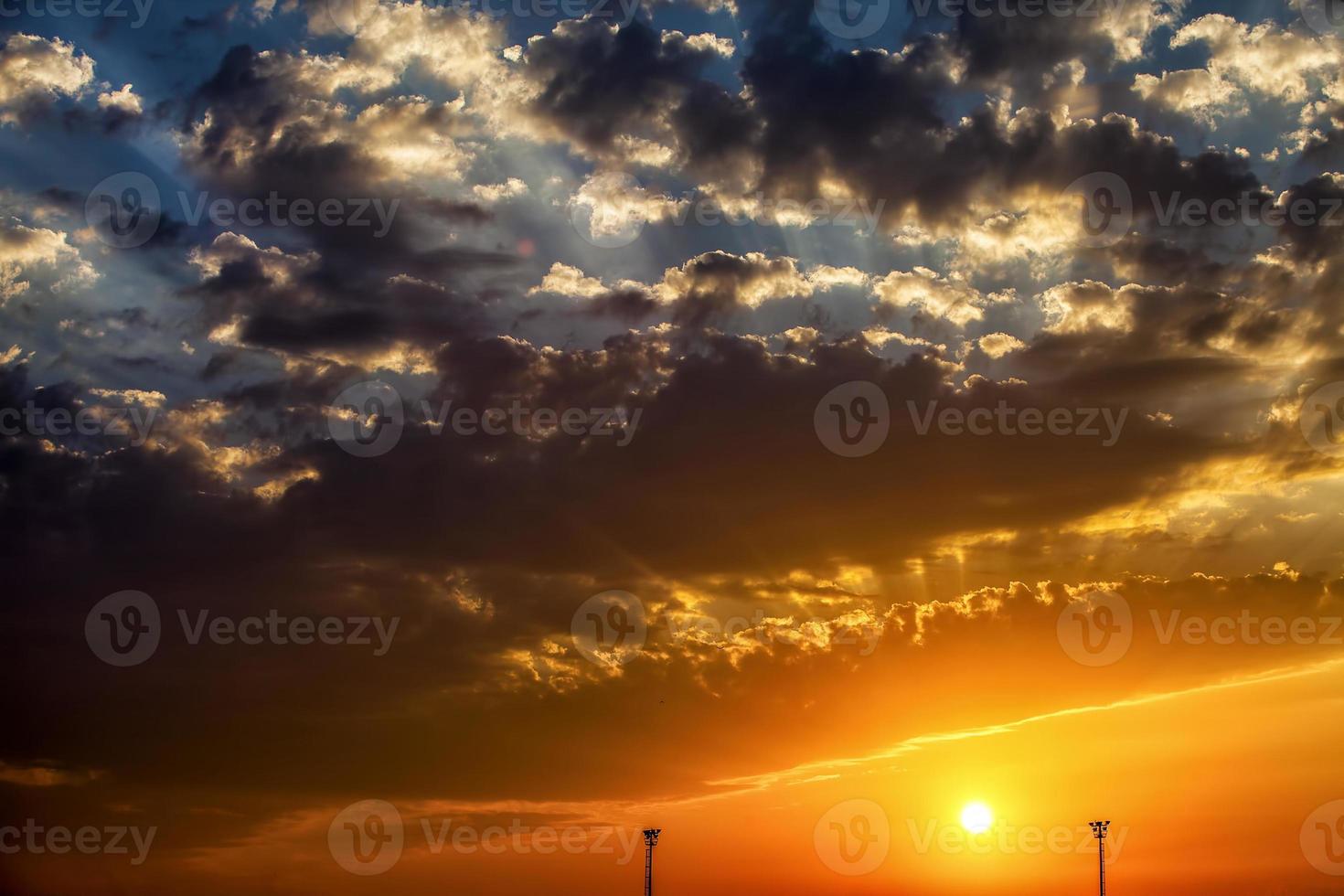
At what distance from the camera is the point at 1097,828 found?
109375 mm

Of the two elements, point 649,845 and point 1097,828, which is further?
point 1097,828

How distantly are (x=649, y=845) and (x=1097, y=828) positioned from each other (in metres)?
53.3

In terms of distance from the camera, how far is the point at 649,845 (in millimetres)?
100562
